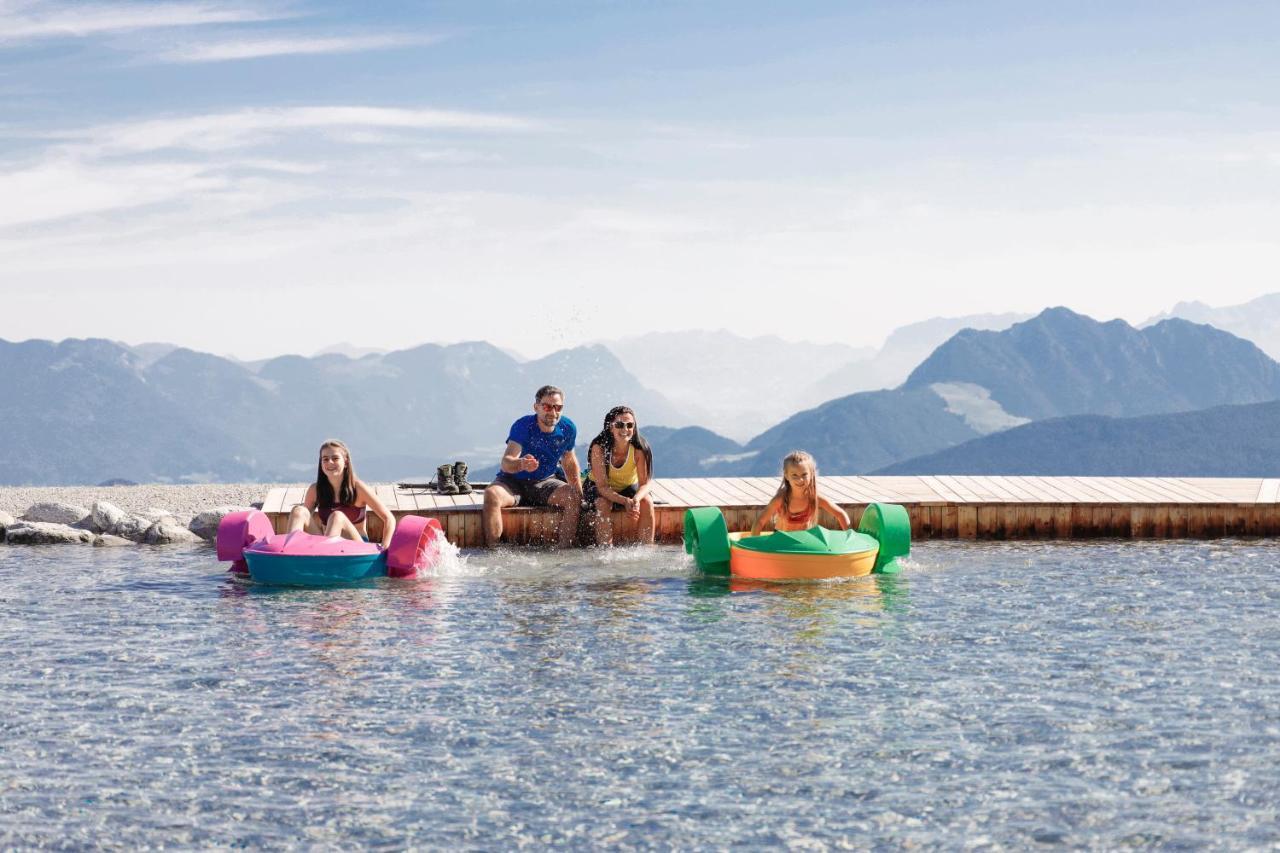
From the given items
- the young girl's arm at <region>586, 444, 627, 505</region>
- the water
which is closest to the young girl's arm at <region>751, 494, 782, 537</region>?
the water

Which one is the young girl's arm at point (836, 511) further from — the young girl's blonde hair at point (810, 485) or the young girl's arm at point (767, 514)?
the young girl's arm at point (767, 514)

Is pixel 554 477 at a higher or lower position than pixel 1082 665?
higher

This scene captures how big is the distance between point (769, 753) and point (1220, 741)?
2855mm

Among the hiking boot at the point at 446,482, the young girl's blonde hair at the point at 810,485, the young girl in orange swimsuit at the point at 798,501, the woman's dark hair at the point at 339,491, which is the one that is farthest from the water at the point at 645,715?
the hiking boot at the point at 446,482

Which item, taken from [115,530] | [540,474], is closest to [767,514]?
[540,474]

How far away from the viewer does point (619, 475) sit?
17828 millimetres

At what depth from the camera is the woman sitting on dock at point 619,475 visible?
17359mm

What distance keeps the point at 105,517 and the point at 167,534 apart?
1.33 m

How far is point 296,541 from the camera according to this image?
15.3 metres

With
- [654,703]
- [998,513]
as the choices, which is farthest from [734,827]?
[998,513]

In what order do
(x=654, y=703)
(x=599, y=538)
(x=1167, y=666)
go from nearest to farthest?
(x=654, y=703) < (x=1167, y=666) < (x=599, y=538)

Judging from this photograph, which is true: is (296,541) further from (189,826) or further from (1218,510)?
(1218,510)

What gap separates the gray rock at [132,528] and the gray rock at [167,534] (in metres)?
0.11

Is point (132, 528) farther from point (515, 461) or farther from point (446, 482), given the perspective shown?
point (515, 461)
